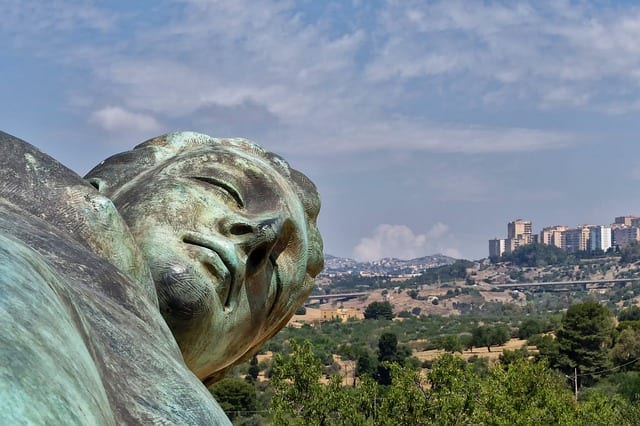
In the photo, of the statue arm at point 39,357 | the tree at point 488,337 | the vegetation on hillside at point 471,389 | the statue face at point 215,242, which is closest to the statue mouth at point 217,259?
the statue face at point 215,242

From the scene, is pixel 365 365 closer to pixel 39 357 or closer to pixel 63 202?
pixel 63 202

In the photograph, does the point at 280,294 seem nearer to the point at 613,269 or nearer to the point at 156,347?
the point at 156,347

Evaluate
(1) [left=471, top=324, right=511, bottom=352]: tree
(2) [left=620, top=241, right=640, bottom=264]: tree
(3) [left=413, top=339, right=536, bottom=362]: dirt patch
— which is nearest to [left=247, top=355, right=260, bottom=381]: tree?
(3) [left=413, top=339, right=536, bottom=362]: dirt patch

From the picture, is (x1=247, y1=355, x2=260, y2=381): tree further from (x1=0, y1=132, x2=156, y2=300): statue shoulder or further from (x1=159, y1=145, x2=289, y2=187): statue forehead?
(x1=0, y1=132, x2=156, y2=300): statue shoulder

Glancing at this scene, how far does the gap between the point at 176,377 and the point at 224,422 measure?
4.8 inches

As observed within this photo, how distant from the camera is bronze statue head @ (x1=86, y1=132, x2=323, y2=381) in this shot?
2.41m

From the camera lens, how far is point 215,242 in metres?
2.44

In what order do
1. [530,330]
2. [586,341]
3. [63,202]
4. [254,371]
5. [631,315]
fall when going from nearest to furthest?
[63,202] → [586,341] → [254,371] → [631,315] → [530,330]

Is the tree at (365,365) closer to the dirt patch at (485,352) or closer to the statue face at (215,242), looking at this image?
the dirt patch at (485,352)

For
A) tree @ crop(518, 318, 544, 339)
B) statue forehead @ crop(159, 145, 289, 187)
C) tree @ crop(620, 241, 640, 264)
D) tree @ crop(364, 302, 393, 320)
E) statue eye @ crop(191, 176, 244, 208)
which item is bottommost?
statue eye @ crop(191, 176, 244, 208)

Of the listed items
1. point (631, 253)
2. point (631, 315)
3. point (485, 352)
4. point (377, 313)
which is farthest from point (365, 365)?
point (631, 253)

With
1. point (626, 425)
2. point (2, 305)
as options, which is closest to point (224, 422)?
point (2, 305)

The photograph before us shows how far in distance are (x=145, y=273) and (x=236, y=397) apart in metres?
38.7

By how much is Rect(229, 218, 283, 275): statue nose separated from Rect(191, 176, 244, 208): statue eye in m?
0.11
